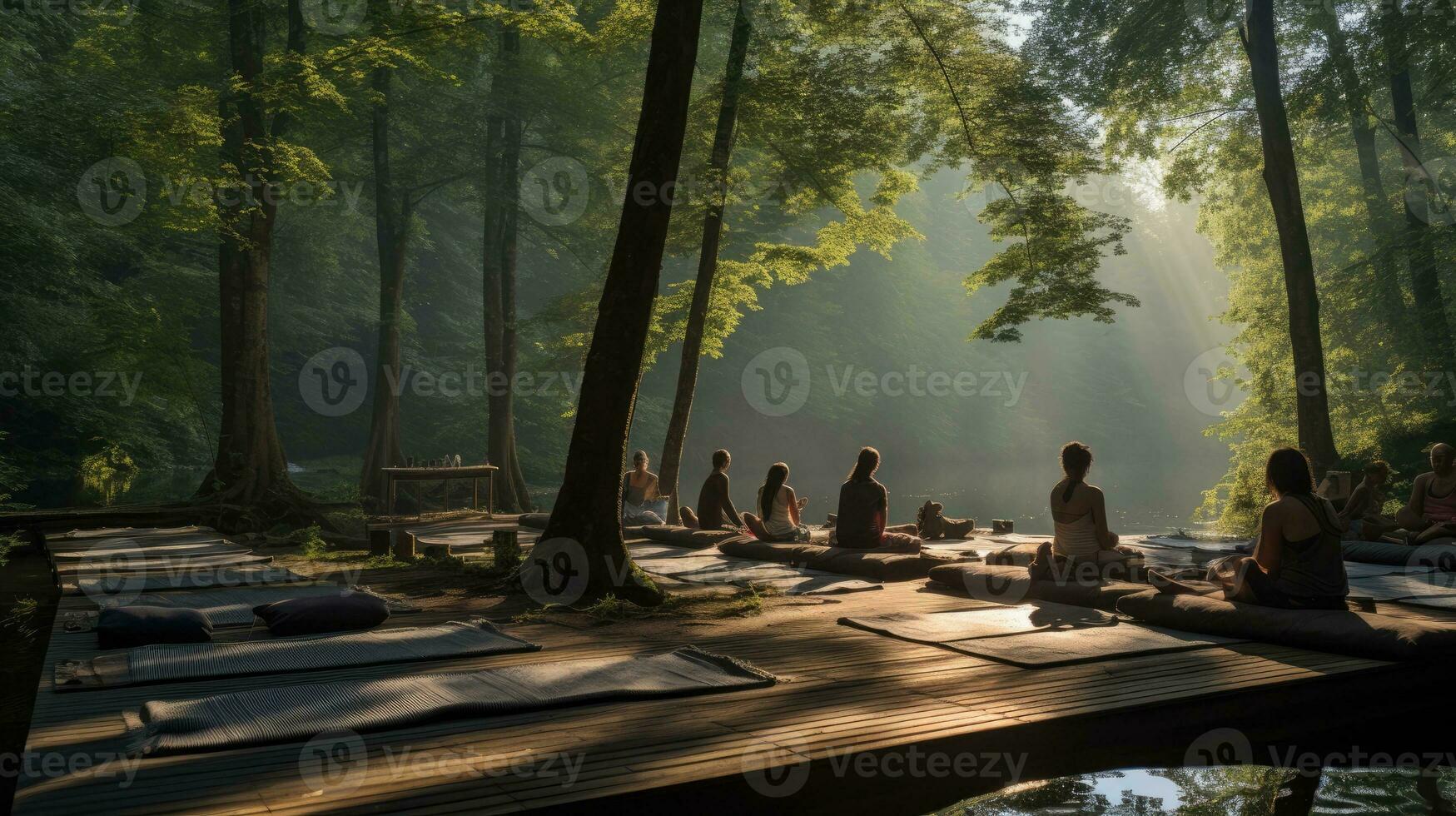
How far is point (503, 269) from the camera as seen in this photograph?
77.8 ft

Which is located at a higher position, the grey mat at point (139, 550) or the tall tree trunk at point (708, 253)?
the tall tree trunk at point (708, 253)

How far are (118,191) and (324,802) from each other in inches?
726

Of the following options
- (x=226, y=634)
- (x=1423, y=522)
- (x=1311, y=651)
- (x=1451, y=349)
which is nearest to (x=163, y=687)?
(x=226, y=634)

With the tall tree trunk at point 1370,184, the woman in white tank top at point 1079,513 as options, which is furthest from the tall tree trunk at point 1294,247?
the woman in white tank top at point 1079,513

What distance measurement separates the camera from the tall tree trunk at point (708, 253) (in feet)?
50.3

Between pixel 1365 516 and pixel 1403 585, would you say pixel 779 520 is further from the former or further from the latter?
pixel 1365 516

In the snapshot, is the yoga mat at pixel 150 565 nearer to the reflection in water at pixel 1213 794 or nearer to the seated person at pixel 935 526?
the reflection in water at pixel 1213 794

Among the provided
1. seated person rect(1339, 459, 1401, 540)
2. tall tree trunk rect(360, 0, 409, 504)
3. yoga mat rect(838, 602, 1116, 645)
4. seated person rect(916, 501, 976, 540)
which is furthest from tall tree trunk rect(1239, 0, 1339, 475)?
tall tree trunk rect(360, 0, 409, 504)

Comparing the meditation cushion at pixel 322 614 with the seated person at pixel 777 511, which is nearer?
the meditation cushion at pixel 322 614

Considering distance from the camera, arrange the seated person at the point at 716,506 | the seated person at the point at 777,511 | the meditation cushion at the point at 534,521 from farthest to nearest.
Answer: the meditation cushion at the point at 534,521 → the seated person at the point at 716,506 → the seated person at the point at 777,511

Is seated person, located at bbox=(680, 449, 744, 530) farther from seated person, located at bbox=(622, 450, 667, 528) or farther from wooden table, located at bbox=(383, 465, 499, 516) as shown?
wooden table, located at bbox=(383, 465, 499, 516)

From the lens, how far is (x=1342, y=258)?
26.5 meters

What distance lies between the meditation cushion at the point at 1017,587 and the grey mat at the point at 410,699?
10.7ft

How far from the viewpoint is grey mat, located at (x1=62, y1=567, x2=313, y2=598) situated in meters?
8.05
